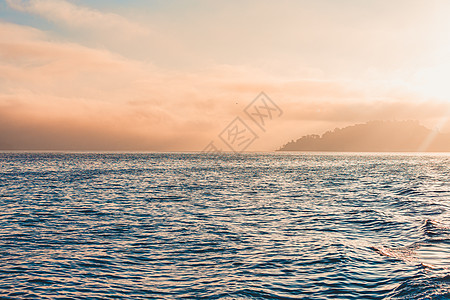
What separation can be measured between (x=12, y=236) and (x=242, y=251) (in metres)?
14.0

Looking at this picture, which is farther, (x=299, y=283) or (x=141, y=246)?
(x=141, y=246)

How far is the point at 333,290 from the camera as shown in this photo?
14.4 meters

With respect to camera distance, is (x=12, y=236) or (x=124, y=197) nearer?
(x=12, y=236)

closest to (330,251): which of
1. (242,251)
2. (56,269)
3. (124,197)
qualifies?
(242,251)

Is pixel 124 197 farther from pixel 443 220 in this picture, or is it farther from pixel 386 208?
pixel 443 220

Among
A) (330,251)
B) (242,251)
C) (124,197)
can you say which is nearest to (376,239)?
(330,251)

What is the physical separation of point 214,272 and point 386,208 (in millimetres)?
25641

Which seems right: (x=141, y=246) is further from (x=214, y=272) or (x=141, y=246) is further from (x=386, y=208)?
(x=386, y=208)

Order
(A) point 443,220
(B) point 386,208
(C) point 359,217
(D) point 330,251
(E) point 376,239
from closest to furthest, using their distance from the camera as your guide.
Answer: (D) point 330,251
(E) point 376,239
(A) point 443,220
(C) point 359,217
(B) point 386,208

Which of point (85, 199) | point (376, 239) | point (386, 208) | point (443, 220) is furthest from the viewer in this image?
point (85, 199)

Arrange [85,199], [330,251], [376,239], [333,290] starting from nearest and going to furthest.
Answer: [333,290], [330,251], [376,239], [85,199]

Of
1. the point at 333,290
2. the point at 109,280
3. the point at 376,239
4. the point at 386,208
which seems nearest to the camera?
the point at 333,290

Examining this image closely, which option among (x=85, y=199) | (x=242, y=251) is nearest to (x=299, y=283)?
(x=242, y=251)

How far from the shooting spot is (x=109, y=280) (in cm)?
1551
